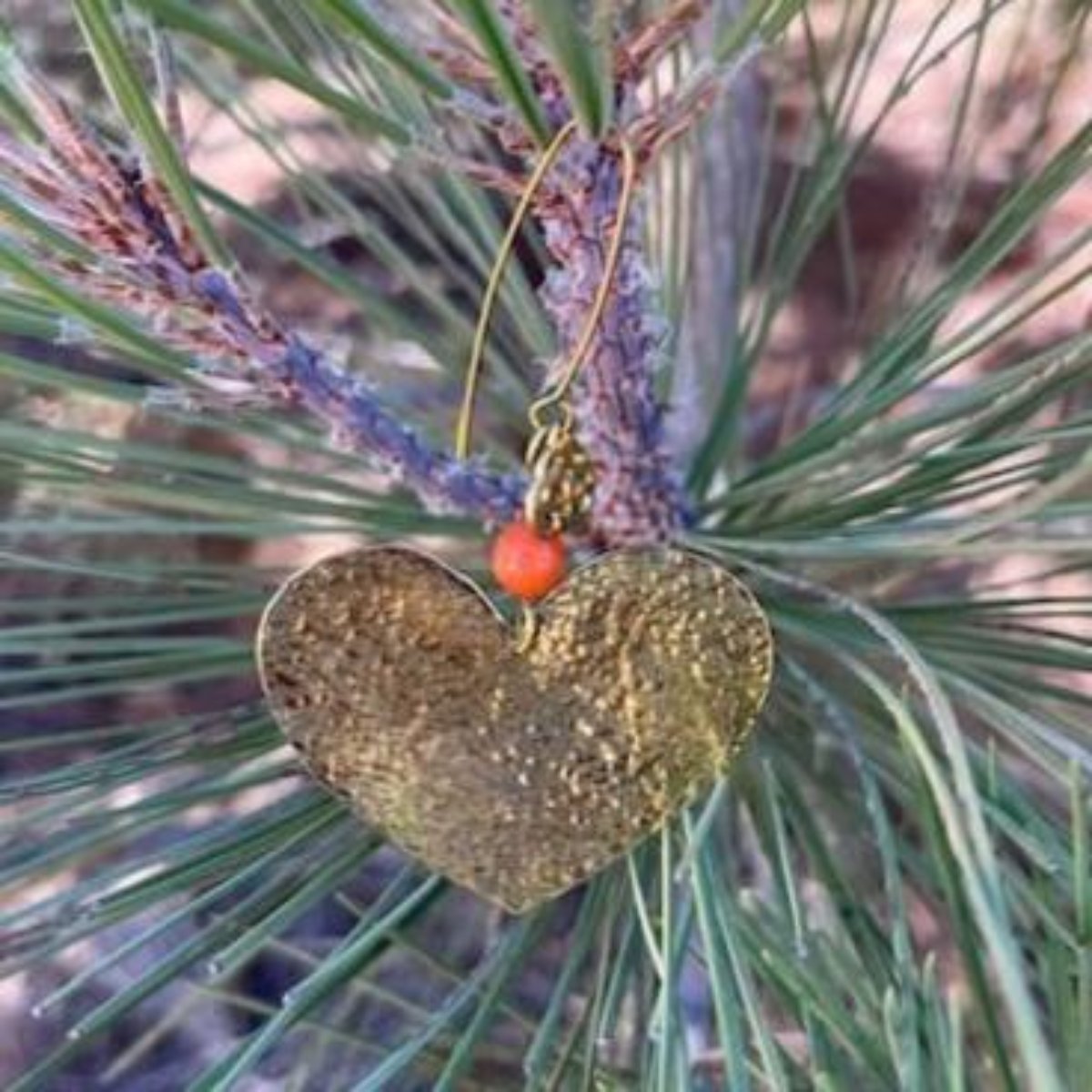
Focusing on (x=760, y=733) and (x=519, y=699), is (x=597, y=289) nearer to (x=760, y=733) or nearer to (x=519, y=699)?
(x=519, y=699)

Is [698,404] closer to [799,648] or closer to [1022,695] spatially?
[799,648]

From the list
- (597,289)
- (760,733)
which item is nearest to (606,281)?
(597,289)

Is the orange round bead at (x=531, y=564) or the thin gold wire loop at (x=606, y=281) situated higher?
the thin gold wire loop at (x=606, y=281)

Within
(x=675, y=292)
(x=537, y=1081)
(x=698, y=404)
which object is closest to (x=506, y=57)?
(x=537, y=1081)

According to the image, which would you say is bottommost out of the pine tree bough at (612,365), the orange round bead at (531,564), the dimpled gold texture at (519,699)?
the dimpled gold texture at (519,699)

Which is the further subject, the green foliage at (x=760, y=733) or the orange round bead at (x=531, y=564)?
the orange round bead at (x=531, y=564)
